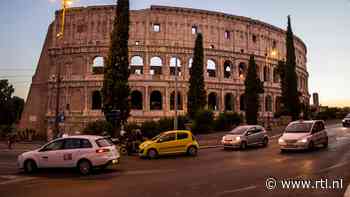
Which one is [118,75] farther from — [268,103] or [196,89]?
[268,103]

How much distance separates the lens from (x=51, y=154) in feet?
41.6

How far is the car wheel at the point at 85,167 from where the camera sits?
40.5 feet

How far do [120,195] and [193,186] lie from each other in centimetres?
227

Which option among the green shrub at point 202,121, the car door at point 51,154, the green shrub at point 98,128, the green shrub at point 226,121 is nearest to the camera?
the car door at point 51,154

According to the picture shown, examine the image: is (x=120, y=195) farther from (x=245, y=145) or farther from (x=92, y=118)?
(x=92, y=118)

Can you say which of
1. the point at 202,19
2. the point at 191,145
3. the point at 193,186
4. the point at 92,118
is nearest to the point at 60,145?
the point at 193,186

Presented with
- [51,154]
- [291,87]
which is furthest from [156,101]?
[51,154]

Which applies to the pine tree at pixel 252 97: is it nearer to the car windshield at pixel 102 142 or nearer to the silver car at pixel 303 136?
the silver car at pixel 303 136

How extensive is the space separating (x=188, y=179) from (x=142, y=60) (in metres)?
39.3

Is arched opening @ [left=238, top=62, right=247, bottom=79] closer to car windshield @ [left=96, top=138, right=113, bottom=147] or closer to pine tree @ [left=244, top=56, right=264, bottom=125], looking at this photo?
pine tree @ [left=244, top=56, right=264, bottom=125]

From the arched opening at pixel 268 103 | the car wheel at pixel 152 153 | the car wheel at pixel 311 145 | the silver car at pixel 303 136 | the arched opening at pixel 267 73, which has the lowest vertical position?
the car wheel at pixel 152 153

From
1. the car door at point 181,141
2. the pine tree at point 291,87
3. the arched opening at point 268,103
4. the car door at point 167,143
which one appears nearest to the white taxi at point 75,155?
the car door at point 167,143

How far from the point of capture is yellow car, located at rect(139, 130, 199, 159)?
17719mm

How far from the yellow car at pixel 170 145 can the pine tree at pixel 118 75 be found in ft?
29.1
